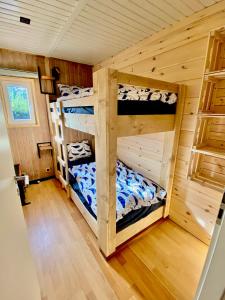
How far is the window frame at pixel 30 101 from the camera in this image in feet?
8.36

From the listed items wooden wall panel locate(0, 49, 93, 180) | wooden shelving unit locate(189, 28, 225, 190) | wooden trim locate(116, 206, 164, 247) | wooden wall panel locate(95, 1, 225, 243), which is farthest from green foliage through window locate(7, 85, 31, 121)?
wooden shelving unit locate(189, 28, 225, 190)

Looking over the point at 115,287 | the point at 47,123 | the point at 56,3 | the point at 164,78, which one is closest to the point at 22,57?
the point at 47,123

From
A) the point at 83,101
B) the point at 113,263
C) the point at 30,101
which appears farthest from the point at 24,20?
the point at 113,263

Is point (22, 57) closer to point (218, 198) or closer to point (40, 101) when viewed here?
point (40, 101)

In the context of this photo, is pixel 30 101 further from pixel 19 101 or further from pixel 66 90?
→ pixel 66 90

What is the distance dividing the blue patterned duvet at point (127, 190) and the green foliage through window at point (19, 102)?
1.50 metres

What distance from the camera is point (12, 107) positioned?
8.80 ft

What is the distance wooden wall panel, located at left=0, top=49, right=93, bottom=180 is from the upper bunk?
157 centimetres

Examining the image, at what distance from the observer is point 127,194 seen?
174cm

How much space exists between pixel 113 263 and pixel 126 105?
155 cm

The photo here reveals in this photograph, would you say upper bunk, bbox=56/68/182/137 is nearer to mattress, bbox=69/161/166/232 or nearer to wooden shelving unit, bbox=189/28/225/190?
wooden shelving unit, bbox=189/28/225/190

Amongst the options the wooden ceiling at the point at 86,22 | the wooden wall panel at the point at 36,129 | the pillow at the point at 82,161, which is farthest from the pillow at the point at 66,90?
the pillow at the point at 82,161

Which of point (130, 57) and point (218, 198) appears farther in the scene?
point (130, 57)

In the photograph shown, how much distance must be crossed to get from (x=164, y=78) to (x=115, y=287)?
2302 millimetres
